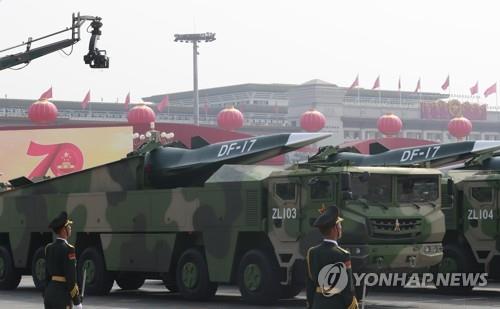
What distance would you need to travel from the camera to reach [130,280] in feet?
82.1

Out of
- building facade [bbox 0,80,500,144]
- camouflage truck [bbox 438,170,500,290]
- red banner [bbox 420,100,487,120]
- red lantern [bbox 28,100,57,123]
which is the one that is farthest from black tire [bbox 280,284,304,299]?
red banner [bbox 420,100,487,120]

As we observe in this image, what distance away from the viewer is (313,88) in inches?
4906

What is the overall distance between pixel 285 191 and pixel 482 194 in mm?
5080

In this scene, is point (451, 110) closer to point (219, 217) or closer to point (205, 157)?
point (205, 157)

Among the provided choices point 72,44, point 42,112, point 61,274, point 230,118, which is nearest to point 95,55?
point 72,44

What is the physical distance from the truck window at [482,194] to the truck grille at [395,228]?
3935 mm

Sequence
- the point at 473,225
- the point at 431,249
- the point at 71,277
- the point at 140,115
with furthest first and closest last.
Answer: the point at 140,115
the point at 473,225
the point at 431,249
the point at 71,277

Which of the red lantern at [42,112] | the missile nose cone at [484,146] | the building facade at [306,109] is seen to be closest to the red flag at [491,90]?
the building facade at [306,109]

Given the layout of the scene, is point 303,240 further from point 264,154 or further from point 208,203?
point 264,154

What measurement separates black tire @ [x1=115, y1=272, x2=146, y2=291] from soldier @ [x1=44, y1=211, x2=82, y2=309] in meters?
11.8

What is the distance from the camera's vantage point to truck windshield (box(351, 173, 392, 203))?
19453 mm

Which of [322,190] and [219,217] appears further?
[219,217]

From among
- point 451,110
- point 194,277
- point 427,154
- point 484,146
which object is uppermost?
point 451,110

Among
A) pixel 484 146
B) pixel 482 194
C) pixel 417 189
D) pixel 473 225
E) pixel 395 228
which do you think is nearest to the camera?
pixel 395 228
